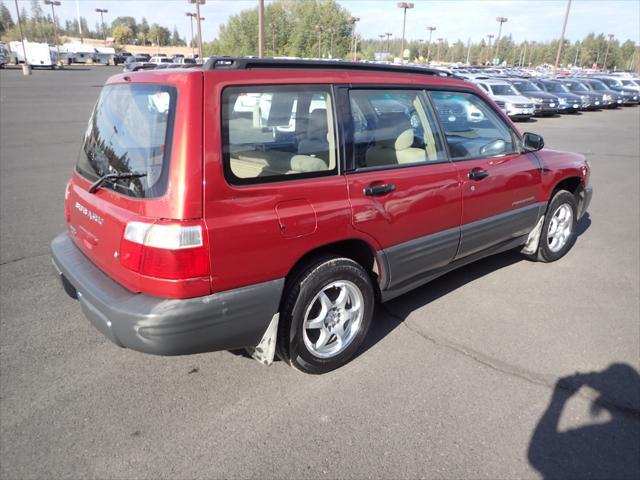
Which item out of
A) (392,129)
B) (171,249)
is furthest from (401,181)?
(171,249)

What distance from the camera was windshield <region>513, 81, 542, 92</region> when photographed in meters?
22.3

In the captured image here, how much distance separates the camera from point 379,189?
3025mm

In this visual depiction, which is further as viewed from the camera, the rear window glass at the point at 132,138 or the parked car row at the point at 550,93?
the parked car row at the point at 550,93

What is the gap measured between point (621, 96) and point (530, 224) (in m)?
31.4

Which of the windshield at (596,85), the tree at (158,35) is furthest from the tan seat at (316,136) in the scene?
the tree at (158,35)

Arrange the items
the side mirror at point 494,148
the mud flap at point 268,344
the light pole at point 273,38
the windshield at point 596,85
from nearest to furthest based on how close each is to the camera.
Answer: the mud flap at point 268,344 → the side mirror at point 494,148 → the windshield at point 596,85 → the light pole at point 273,38

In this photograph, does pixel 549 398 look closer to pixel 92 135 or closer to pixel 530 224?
pixel 530 224

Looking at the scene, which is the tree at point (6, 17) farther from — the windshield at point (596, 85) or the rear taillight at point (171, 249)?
the rear taillight at point (171, 249)

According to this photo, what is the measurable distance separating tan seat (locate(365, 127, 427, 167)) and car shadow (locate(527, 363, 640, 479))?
174 centimetres

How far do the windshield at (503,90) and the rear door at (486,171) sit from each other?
697 inches

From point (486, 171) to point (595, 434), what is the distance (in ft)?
6.71

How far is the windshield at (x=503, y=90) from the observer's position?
20275 millimetres

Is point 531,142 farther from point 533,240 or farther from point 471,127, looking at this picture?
point 533,240

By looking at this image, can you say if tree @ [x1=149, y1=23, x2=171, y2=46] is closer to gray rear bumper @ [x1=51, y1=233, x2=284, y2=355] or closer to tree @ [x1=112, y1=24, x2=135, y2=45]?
tree @ [x1=112, y1=24, x2=135, y2=45]
